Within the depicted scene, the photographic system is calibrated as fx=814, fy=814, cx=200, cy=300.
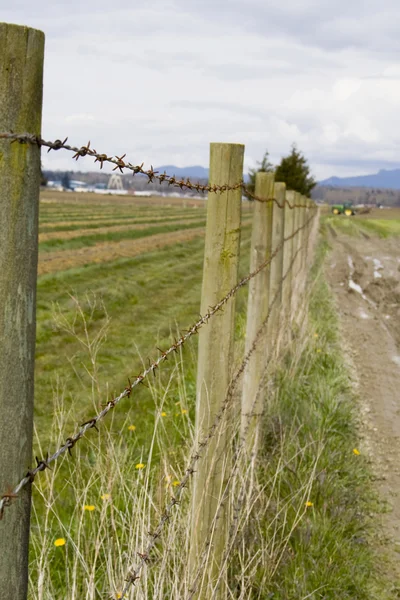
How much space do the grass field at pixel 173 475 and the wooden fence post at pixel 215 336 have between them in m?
0.12

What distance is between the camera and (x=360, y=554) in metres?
4.15

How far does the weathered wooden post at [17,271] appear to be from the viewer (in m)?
1.34

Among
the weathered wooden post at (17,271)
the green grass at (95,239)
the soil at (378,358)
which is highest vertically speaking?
the weathered wooden post at (17,271)

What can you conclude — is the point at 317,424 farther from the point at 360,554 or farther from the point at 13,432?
the point at 13,432

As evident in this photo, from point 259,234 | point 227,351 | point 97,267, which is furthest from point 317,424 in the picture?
point 97,267

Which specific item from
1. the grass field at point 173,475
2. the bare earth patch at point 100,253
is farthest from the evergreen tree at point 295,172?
the grass field at point 173,475

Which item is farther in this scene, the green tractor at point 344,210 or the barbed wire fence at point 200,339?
the green tractor at point 344,210

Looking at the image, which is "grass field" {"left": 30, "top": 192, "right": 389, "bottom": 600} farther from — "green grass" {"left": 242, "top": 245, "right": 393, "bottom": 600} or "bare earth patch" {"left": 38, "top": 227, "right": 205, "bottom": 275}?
"bare earth patch" {"left": 38, "top": 227, "right": 205, "bottom": 275}

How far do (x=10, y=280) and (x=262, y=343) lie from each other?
3853 mm

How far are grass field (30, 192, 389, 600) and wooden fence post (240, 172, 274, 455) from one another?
0.22 m

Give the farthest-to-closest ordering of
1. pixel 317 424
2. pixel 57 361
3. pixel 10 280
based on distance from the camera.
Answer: pixel 57 361 → pixel 317 424 → pixel 10 280

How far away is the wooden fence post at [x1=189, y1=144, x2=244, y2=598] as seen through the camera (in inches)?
124

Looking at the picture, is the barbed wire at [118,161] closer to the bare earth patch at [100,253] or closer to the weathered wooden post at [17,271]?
the weathered wooden post at [17,271]

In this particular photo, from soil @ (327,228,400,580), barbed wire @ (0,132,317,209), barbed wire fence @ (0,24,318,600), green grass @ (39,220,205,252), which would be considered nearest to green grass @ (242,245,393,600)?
soil @ (327,228,400,580)
